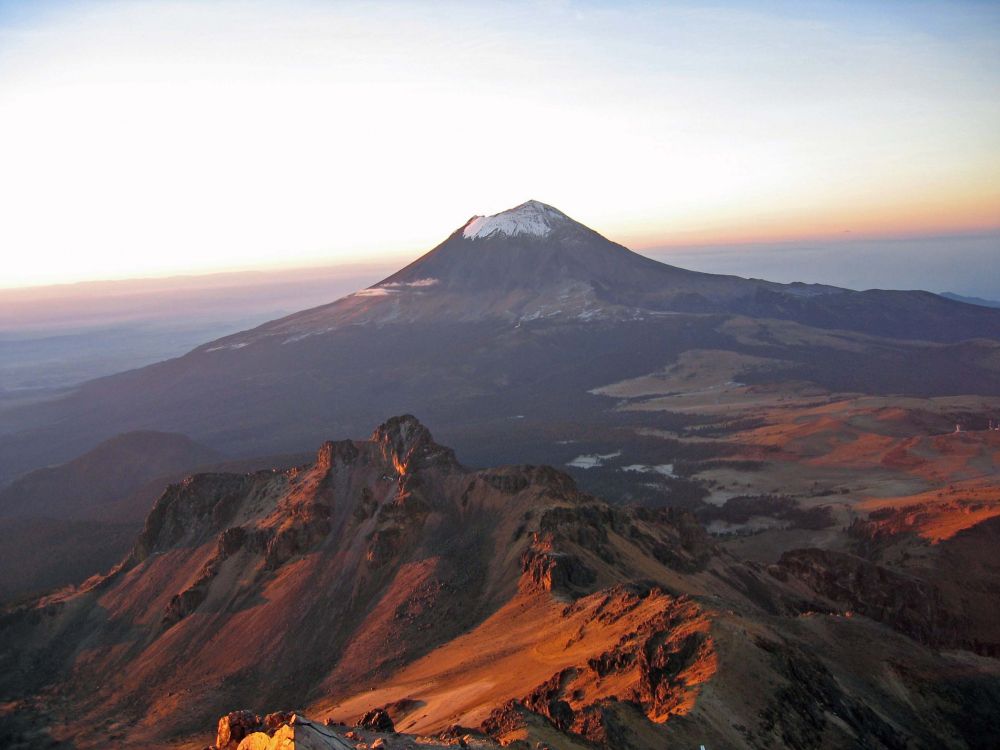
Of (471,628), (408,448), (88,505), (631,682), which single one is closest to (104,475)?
(88,505)

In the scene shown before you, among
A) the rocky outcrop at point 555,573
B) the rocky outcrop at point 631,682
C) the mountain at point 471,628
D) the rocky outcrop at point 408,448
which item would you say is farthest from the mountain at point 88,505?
the rocky outcrop at point 631,682

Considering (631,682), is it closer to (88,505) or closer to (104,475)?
(88,505)

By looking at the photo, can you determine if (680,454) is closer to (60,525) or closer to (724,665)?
(60,525)

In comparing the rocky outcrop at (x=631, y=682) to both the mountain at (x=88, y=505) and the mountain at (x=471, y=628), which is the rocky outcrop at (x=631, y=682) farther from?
the mountain at (x=88, y=505)

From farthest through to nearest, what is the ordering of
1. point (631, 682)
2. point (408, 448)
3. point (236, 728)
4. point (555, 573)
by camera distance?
point (408, 448)
point (555, 573)
point (631, 682)
point (236, 728)

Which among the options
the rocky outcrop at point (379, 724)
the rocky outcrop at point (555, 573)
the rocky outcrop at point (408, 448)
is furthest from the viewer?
the rocky outcrop at point (408, 448)

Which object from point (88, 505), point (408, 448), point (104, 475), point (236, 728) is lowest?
point (88, 505)

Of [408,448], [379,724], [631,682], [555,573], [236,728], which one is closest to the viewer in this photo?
[236,728]

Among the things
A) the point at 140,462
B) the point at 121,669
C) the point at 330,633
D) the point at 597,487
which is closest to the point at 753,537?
the point at 597,487

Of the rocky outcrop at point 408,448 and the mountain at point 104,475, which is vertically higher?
the rocky outcrop at point 408,448

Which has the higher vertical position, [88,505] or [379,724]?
[379,724]

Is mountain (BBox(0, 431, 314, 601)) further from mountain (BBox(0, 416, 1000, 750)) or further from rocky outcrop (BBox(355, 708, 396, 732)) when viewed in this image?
rocky outcrop (BBox(355, 708, 396, 732))
